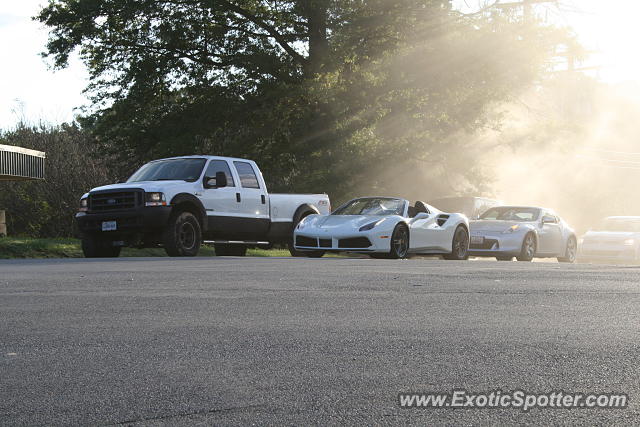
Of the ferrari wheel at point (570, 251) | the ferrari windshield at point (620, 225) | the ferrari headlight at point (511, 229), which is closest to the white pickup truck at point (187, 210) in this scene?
the ferrari headlight at point (511, 229)

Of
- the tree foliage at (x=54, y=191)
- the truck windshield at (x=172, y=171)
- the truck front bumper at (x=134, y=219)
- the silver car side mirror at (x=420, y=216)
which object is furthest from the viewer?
the tree foliage at (x=54, y=191)

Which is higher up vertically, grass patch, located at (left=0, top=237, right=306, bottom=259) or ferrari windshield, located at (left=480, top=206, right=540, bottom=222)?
ferrari windshield, located at (left=480, top=206, right=540, bottom=222)

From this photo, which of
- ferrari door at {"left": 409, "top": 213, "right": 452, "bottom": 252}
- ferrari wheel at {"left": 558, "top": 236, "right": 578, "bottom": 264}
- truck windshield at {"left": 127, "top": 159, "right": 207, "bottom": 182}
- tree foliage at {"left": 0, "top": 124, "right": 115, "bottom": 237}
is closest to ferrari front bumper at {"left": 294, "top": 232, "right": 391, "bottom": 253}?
ferrari door at {"left": 409, "top": 213, "right": 452, "bottom": 252}

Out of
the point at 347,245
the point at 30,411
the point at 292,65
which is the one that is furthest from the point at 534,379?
the point at 292,65

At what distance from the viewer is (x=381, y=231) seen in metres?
17.9

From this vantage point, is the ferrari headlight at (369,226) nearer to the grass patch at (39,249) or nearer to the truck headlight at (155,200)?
the truck headlight at (155,200)

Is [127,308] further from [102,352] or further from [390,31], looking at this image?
[390,31]

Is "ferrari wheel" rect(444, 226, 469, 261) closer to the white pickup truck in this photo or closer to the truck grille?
the white pickup truck

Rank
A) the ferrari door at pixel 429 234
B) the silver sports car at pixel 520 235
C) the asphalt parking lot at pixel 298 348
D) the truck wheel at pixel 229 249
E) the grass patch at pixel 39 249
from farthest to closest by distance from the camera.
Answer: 1. the silver sports car at pixel 520 235
2. the truck wheel at pixel 229 249
3. the grass patch at pixel 39 249
4. the ferrari door at pixel 429 234
5. the asphalt parking lot at pixel 298 348

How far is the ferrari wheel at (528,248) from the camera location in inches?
858

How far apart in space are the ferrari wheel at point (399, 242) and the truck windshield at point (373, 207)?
48cm

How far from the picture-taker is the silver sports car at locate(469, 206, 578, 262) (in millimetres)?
21703

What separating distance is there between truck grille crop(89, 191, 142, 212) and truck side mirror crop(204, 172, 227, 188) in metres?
1.48

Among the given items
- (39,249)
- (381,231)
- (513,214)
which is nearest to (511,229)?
(513,214)
